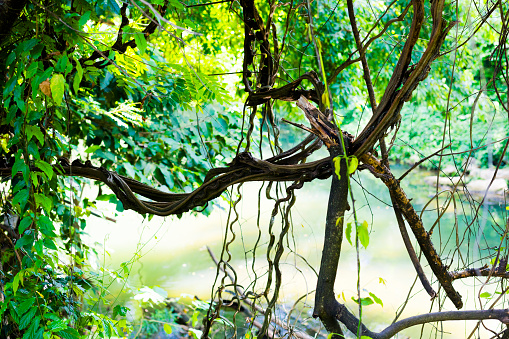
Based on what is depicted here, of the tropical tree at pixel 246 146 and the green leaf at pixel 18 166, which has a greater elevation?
the tropical tree at pixel 246 146

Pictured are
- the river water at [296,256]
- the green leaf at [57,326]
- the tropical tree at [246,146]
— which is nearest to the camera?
the tropical tree at [246,146]

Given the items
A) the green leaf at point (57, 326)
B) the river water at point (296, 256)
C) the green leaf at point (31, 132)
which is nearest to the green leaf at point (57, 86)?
the green leaf at point (31, 132)

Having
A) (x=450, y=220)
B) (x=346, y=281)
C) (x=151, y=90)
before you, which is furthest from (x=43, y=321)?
(x=450, y=220)

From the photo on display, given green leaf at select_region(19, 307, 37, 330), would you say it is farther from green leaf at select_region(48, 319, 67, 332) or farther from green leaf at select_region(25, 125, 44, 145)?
green leaf at select_region(25, 125, 44, 145)

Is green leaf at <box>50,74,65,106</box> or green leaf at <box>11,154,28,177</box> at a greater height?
green leaf at <box>50,74,65,106</box>

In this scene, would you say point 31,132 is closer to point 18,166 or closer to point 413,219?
point 18,166

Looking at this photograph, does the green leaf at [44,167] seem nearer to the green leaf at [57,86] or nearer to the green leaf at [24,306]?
the green leaf at [57,86]

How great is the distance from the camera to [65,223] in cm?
153

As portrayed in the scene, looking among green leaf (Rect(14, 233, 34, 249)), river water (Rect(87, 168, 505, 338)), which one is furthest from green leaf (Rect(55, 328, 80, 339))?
river water (Rect(87, 168, 505, 338))

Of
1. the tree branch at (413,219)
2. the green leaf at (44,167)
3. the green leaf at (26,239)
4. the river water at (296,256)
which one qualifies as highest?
the river water at (296,256)

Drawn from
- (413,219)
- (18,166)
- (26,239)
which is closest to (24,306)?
(26,239)

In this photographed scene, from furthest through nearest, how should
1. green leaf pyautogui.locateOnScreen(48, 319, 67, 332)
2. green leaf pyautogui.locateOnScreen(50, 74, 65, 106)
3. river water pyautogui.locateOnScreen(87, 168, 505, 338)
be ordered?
river water pyautogui.locateOnScreen(87, 168, 505, 338)
green leaf pyautogui.locateOnScreen(48, 319, 67, 332)
green leaf pyautogui.locateOnScreen(50, 74, 65, 106)

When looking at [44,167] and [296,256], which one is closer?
→ [44,167]

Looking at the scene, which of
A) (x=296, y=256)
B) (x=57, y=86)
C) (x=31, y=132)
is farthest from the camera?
(x=296, y=256)
